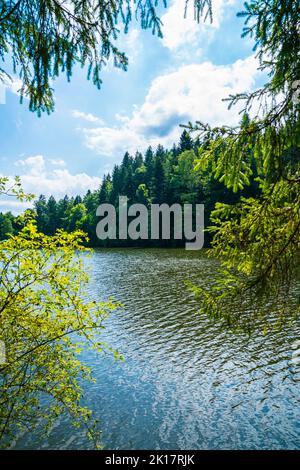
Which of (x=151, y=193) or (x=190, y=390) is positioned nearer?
(x=190, y=390)

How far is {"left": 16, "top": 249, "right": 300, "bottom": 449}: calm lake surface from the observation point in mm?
7082

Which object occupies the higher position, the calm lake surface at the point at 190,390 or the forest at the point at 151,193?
the forest at the point at 151,193

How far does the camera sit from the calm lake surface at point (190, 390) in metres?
7.08

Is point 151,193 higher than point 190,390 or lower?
higher

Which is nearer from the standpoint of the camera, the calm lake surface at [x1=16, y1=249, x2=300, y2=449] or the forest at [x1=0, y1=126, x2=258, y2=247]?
the calm lake surface at [x1=16, y1=249, x2=300, y2=449]

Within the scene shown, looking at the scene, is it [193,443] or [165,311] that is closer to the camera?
[193,443]

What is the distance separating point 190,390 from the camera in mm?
8930

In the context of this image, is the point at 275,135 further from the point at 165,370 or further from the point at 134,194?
the point at 134,194

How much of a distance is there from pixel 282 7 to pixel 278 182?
223 cm

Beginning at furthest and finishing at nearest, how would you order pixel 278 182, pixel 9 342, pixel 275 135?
pixel 9 342 → pixel 278 182 → pixel 275 135

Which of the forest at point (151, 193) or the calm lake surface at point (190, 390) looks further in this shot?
the forest at point (151, 193)

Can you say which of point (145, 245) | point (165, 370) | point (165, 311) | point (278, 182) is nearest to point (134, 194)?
point (145, 245)

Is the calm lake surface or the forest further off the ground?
the forest
